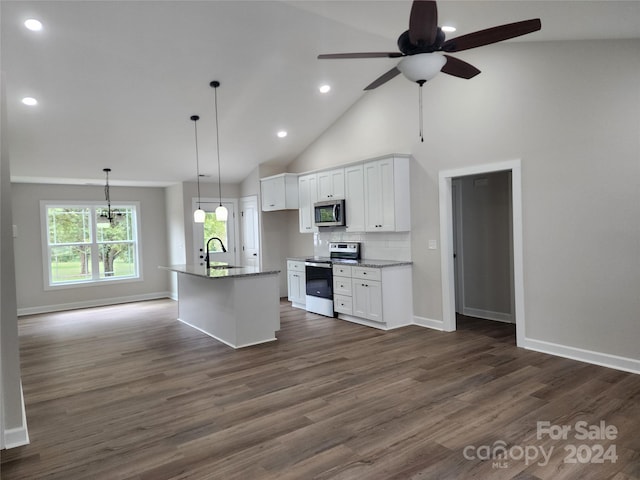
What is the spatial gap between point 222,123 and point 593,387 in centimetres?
562

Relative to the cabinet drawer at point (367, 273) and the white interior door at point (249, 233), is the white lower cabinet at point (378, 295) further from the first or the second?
the white interior door at point (249, 233)

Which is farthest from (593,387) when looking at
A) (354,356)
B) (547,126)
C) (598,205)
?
(547,126)

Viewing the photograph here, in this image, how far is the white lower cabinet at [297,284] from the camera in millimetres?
7223

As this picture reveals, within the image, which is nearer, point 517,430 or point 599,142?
point 517,430

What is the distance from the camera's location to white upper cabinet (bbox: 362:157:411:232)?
570cm

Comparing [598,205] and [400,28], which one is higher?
[400,28]

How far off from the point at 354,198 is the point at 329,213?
58cm

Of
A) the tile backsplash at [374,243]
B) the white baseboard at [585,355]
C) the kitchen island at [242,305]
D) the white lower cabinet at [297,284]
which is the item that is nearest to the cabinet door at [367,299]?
the tile backsplash at [374,243]

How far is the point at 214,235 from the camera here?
29.1 ft

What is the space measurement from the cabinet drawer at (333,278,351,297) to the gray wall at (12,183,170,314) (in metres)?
4.63

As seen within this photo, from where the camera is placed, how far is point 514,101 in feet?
14.9

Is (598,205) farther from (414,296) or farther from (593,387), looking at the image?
(414,296)

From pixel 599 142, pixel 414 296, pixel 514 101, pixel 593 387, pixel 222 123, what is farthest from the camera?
pixel 222 123

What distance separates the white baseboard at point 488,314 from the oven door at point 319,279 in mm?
2130
